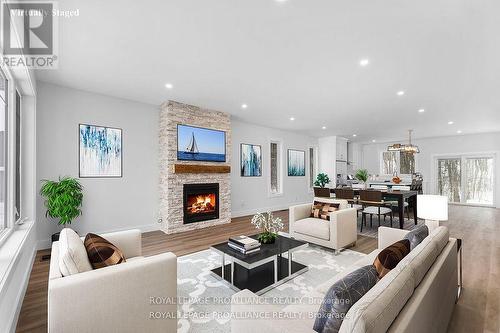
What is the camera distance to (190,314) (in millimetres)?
2104

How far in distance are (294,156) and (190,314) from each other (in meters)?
6.77

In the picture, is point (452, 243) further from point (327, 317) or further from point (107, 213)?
point (107, 213)

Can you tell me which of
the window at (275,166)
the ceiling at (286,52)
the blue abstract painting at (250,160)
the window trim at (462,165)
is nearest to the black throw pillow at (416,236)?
the ceiling at (286,52)

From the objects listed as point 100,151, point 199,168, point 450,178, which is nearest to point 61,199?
point 100,151

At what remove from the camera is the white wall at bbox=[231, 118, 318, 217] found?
6.53 metres

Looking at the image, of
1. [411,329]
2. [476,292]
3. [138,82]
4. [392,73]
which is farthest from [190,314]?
[392,73]

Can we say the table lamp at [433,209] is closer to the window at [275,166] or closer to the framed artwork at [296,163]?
the window at [275,166]

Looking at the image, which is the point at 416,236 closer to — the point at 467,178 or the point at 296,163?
the point at 296,163

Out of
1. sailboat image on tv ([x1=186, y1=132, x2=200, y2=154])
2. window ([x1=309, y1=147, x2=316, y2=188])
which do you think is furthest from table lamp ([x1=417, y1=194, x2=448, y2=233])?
window ([x1=309, y1=147, x2=316, y2=188])

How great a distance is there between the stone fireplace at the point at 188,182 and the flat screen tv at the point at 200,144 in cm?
9

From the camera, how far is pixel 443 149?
9.16 m

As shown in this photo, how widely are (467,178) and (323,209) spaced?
8438 mm

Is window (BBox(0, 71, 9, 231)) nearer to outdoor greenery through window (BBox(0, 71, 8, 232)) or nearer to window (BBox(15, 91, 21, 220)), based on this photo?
outdoor greenery through window (BBox(0, 71, 8, 232))

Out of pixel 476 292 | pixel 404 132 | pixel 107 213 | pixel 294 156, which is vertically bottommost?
pixel 476 292
